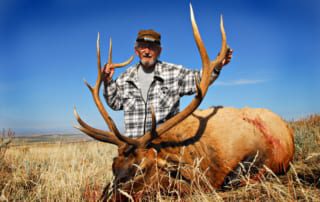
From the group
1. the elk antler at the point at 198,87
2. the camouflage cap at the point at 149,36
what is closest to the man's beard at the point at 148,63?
the camouflage cap at the point at 149,36

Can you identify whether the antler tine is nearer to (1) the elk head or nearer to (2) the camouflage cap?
(1) the elk head

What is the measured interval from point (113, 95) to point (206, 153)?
1.78 metres

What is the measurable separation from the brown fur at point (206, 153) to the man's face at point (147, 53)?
1.12m

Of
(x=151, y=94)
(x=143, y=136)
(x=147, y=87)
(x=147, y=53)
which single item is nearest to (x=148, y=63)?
(x=147, y=53)

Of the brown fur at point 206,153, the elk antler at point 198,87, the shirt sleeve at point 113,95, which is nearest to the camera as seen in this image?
the brown fur at point 206,153

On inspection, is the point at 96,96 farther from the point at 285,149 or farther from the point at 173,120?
the point at 285,149

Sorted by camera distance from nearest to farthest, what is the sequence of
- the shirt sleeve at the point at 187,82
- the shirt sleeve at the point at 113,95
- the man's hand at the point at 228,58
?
the man's hand at the point at 228,58, the shirt sleeve at the point at 187,82, the shirt sleeve at the point at 113,95

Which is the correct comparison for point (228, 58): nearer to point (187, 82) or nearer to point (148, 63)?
point (187, 82)

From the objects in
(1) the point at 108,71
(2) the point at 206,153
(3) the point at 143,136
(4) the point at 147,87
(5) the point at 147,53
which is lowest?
(2) the point at 206,153

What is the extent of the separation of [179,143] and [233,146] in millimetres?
577

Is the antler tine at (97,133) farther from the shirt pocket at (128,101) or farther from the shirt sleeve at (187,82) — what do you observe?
the shirt sleeve at (187,82)

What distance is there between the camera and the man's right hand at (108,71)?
13.5 ft

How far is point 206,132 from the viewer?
3.44 meters

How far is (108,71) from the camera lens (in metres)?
4.15
